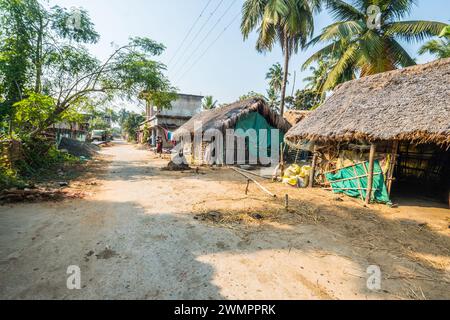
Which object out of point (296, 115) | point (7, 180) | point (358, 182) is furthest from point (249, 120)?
point (7, 180)

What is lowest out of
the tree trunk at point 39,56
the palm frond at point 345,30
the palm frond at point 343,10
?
the tree trunk at point 39,56

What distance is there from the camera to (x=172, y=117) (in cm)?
2838

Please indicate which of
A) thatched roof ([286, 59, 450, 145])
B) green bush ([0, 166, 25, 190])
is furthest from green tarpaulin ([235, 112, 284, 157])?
green bush ([0, 166, 25, 190])

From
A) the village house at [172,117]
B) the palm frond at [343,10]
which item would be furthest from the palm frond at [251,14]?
the village house at [172,117]

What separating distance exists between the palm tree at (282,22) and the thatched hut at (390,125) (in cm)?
733

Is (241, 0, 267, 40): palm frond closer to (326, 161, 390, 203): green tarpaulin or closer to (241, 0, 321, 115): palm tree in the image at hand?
(241, 0, 321, 115): palm tree

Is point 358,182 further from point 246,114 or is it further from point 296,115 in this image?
point 296,115

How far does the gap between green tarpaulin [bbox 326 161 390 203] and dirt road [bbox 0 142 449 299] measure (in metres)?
3.19

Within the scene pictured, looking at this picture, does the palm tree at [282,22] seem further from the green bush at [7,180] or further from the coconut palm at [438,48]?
the green bush at [7,180]

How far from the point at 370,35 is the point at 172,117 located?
21519mm

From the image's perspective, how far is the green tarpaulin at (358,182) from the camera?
7117mm
